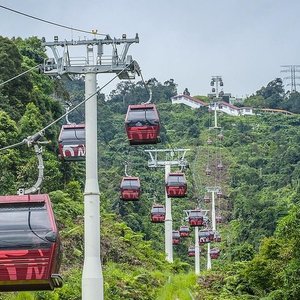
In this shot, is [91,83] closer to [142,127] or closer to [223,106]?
[142,127]

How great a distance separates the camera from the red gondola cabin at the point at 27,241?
12539 mm

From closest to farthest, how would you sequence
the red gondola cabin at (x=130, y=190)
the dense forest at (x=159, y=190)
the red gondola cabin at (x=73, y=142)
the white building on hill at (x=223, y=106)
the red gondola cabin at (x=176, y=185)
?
the red gondola cabin at (x=73, y=142), the dense forest at (x=159, y=190), the red gondola cabin at (x=130, y=190), the red gondola cabin at (x=176, y=185), the white building on hill at (x=223, y=106)

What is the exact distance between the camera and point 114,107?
113m

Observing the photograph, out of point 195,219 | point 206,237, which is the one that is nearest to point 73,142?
point 195,219

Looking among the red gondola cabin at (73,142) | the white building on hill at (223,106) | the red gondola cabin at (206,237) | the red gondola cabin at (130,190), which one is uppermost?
the white building on hill at (223,106)

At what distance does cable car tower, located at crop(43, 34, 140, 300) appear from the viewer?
48.3 ft

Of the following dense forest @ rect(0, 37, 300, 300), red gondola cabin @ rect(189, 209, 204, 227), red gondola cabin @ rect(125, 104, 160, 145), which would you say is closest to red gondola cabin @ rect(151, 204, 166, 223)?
dense forest @ rect(0, 37, 300, 300)

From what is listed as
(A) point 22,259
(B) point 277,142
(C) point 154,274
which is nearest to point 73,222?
(C) point 154,274

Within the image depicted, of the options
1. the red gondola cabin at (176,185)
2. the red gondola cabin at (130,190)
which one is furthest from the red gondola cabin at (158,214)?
the red gondola cabin at (130,190)

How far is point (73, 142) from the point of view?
17266 mm

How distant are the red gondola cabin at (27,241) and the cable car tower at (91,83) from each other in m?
2.03

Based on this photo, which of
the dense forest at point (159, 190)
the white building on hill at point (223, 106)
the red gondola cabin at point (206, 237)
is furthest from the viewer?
the white building on hill at point (223, 106)

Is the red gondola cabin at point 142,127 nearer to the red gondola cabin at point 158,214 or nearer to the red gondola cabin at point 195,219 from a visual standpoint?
the red gondola cabin at point 158,214

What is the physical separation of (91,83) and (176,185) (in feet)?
63.4
